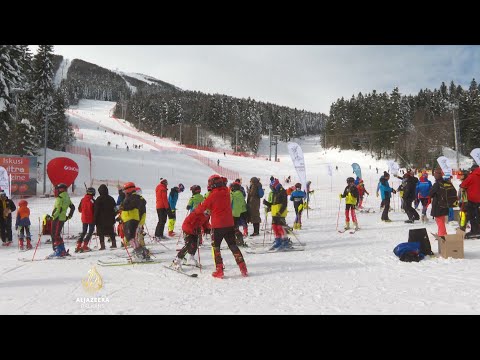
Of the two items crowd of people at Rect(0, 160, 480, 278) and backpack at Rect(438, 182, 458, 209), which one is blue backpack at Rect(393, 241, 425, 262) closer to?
crowd of people at Rect(0, 160, 480, 278)

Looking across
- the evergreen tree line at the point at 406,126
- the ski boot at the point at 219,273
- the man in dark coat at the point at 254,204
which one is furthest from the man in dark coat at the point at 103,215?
the evergreen tree line at the point at 406,126

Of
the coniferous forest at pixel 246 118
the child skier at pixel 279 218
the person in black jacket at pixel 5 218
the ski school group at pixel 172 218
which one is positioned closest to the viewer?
the ski school group at pixel 172 218

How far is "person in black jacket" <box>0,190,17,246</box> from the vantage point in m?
10.4

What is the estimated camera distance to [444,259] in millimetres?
7062

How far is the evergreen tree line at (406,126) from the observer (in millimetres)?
59531

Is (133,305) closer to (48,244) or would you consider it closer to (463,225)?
(48,244)

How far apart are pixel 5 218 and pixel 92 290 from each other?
696 centimetres

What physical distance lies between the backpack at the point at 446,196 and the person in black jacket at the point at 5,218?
38.0ft

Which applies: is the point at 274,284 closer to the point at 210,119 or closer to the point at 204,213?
the point at 204,213

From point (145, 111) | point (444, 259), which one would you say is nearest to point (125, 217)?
point (444, 259)

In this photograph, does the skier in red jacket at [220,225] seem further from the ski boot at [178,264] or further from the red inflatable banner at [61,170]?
the red inflatable banner at [61,170]

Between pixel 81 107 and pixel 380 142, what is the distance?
120 m

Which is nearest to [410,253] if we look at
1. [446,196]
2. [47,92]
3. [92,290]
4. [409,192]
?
[446,196]

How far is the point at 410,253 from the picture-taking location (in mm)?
7070
